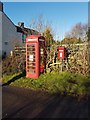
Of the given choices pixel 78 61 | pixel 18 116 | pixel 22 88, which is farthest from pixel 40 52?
pixel 18 116

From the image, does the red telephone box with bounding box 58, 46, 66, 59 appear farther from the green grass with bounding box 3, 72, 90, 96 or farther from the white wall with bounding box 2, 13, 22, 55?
the white wall with bounding box 2, 13, 22, 55

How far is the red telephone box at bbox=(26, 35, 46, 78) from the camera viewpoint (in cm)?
1406

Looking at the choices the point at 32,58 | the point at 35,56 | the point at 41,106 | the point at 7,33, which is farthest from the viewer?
the point at 7,33

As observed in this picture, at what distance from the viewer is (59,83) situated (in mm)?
11336

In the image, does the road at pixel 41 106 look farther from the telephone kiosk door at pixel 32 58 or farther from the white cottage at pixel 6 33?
the white cottage at pixel 6 33

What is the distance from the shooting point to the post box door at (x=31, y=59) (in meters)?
14.3

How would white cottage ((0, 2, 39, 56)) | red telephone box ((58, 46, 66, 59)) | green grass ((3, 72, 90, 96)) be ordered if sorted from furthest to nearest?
white cottage ((0, 2, 39, 56))
red telephone box ((58, 46, 66, 59))
green grass ((3, 72, 90, 96))

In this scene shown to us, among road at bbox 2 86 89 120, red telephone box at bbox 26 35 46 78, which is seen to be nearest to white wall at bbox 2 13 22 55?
red telephone box at bbox 26 35 46 78

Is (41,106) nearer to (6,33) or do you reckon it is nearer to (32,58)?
(32,58)

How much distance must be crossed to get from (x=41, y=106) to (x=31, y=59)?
20.7ft

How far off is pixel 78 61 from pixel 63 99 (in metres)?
4.68

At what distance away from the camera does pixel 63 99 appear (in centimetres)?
931

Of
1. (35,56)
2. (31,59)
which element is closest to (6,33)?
(31,59)

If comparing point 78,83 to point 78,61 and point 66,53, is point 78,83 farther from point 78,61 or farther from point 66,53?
point 66,53
